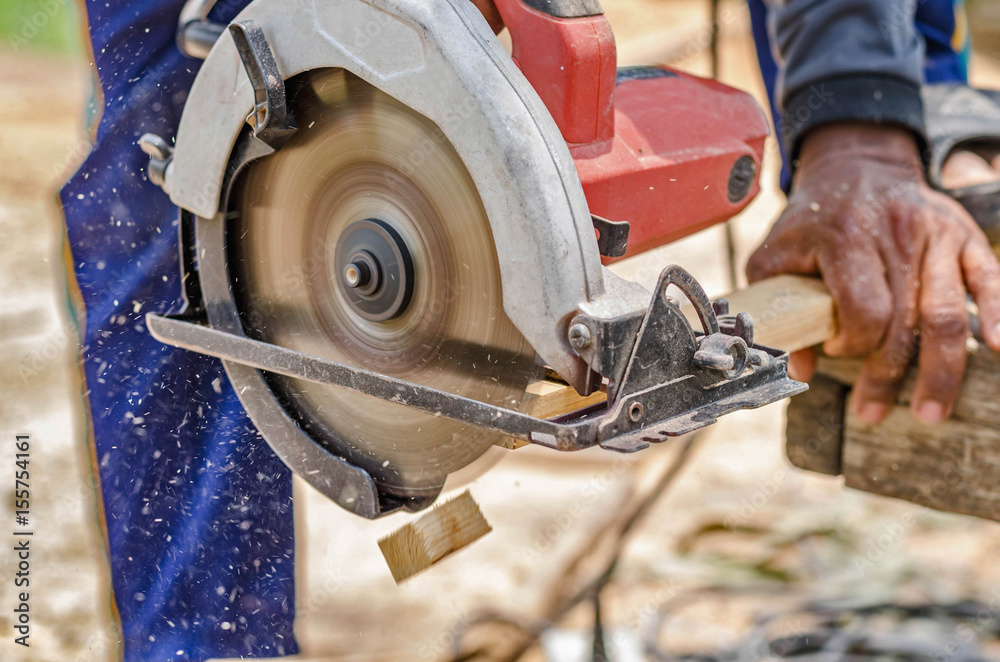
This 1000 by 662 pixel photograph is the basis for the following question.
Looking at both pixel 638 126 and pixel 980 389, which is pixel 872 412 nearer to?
pixel 980 389

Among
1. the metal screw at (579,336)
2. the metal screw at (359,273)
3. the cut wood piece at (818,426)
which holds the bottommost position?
the cut wood piece at (818,426)

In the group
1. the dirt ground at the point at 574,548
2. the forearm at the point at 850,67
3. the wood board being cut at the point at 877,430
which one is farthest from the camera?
the dirt ground at the point at 574,548

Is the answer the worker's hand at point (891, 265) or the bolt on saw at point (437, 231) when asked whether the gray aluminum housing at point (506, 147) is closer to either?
the bolt on saw at point (437, 231)

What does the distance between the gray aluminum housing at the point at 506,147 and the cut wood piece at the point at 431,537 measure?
1.06 ft

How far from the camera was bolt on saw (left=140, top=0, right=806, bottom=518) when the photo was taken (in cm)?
90

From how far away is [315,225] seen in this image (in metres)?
1.14

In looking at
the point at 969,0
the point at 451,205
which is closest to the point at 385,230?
the point at 451,205

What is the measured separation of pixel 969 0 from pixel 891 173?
10.5 metres

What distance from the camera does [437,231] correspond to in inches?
40.0

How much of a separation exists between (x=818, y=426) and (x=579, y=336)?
1.11 meters

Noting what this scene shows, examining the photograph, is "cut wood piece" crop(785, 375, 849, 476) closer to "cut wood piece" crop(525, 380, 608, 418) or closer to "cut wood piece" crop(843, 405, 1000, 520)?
"cut wood piece" crop(843, 405, 1000, 520)

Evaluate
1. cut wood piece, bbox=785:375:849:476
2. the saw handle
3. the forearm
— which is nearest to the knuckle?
cut wood piece, bbox=785:375:849:476

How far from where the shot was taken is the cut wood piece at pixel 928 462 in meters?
1.65

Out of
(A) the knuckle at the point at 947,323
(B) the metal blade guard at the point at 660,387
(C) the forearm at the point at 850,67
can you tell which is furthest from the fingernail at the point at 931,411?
(B) the metal blade guard at the point at 660,387
